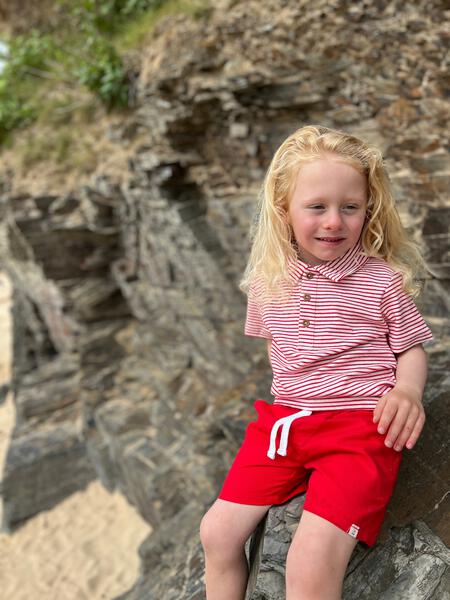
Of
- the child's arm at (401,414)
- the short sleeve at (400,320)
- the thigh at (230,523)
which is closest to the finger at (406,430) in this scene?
the child's arm at (401,414)

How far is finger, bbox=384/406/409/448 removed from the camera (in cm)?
186

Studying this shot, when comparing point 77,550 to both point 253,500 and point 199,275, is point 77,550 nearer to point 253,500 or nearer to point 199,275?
point 199,275

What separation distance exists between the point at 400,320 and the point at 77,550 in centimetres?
572

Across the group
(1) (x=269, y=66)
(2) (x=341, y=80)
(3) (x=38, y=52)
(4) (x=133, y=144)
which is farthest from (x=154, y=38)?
(3) (x=38, y=52)

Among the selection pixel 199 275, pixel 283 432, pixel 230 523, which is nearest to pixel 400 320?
pixel 283 432

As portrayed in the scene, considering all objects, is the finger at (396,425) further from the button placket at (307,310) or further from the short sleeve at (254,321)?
the short sleeve at (254,321)

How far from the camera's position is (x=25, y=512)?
7160mm

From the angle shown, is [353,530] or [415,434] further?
[415,434]

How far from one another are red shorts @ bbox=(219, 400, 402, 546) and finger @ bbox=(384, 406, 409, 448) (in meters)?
0.04

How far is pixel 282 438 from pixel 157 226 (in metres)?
5.56

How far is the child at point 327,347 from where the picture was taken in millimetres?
1908

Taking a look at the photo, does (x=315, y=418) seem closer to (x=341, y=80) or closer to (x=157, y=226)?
(x=341, y=80)

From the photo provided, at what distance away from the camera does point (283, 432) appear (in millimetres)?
2010

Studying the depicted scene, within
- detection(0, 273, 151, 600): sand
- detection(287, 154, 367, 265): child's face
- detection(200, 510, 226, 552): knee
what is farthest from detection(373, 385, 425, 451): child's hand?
detection(0, 273, 151, 600): sand
